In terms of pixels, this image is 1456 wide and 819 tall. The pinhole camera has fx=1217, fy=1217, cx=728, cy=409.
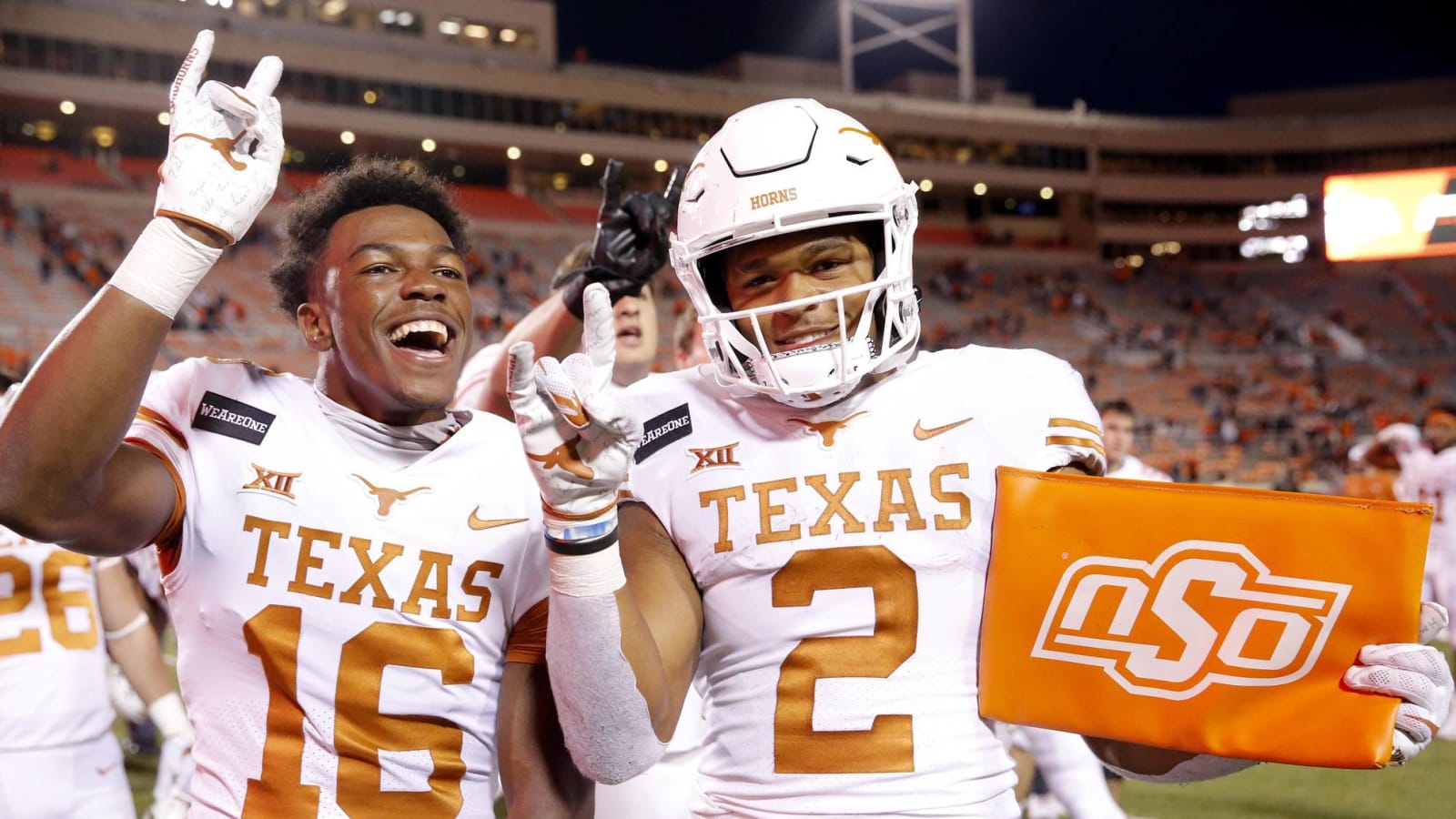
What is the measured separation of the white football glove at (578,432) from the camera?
1810 mm

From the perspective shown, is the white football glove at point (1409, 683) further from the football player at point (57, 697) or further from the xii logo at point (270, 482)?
the football player at point (57, 697)

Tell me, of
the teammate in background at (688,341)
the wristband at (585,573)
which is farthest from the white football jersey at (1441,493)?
the wristband at (585,573)

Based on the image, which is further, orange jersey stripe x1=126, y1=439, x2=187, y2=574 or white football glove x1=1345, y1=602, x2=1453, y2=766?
orange jersey stripe x1=126, y1=439, x2=187, y2=574

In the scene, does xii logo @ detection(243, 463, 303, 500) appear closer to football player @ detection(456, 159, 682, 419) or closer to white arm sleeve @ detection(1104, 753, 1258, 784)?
football player @ detection(456, 159, 682, 419)

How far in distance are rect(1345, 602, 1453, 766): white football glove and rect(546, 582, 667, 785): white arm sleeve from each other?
1137 millimetres

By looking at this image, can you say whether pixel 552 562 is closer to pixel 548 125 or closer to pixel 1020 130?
pixel 548 125

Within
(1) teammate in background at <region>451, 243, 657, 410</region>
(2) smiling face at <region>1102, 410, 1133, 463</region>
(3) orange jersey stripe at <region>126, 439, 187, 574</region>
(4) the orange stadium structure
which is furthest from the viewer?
(4) the orange stadium structure

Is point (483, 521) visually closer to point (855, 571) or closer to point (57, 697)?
point (855, 571)

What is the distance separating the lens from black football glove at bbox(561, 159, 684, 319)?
3203 mm

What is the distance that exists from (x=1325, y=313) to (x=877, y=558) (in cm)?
4145

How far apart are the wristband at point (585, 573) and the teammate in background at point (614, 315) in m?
1.08

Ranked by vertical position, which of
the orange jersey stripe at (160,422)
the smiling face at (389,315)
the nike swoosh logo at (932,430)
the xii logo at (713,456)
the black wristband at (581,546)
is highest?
the smiling face at (389,315)

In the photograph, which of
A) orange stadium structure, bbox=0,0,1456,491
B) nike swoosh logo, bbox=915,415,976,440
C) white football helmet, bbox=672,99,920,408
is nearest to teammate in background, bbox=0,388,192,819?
white football helmet, bbox=672,99,920,408

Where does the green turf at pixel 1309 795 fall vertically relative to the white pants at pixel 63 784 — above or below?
below
